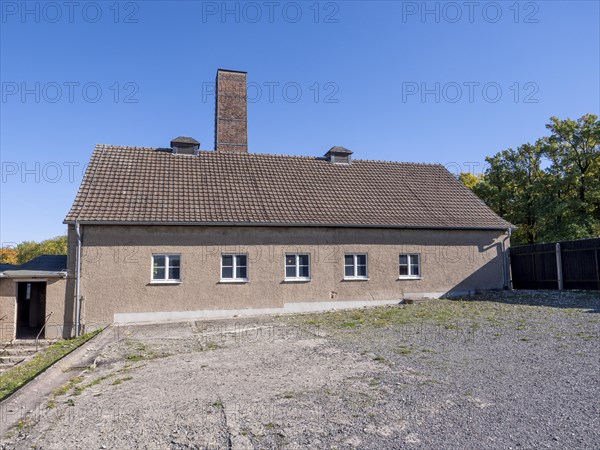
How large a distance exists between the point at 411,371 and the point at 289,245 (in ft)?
32.2

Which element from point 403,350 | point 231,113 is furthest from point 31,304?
point 403,350

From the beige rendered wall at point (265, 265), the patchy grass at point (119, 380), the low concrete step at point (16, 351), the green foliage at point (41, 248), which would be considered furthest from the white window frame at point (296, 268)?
the green foliage at point (41, 248)

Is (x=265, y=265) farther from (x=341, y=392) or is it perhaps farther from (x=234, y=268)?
(x=341, y=392)

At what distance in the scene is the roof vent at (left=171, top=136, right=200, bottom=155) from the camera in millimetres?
19656

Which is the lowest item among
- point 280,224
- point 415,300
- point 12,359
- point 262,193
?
point 12,359

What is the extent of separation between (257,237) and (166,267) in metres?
3.37

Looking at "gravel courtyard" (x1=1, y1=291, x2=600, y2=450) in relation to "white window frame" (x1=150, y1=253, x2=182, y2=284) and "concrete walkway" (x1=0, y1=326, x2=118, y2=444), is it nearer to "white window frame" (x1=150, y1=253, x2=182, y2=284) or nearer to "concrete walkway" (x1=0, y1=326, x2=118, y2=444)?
"concrete walkway" (x1=0, y1=326, x2=118, y2=444)

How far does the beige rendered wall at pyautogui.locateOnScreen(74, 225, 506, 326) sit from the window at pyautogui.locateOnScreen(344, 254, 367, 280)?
0.25m

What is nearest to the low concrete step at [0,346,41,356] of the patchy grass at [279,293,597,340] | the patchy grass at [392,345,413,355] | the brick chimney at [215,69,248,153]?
the patchy grass at [279,293,597,340]

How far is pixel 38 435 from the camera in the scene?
5055mm

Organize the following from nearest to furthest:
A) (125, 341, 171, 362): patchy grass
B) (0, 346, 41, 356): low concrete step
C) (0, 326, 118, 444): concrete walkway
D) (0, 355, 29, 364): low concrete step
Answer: (0, 326, 118, 444): concrete walkway < (125, 341, 171, 362): patchy grass < (0, 355, 29, 364): low concrete step < (0, 346, 41, 356): low concrete step

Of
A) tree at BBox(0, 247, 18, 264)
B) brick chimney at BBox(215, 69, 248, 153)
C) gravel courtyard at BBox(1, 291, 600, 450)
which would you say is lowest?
gravel courtyard at BBox(1, 291, 600, 450)

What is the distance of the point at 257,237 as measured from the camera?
16531 millimetres

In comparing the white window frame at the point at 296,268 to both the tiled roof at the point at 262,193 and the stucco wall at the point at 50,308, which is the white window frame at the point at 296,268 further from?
the stucco wall at the point at 50,308
